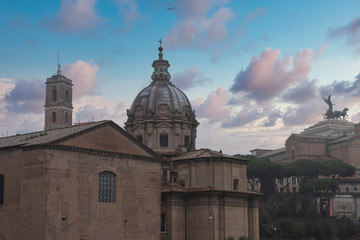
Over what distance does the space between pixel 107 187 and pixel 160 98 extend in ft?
66.2

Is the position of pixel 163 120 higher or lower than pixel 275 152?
lower

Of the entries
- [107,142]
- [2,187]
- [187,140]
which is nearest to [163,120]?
[187,140]

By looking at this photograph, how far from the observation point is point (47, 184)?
1476 inches

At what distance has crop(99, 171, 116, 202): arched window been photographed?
4153 cm

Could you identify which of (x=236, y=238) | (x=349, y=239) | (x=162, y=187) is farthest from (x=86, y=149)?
(x=349, y=239)

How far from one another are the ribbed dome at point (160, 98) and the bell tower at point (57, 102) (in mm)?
66159

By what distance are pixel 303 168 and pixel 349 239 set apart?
2143cm

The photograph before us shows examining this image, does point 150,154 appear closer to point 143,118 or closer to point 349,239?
point 143,118

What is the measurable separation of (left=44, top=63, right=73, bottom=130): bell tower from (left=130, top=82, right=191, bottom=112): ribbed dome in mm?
66159

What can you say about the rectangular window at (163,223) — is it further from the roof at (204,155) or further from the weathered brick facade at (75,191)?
the roof at (204,155)

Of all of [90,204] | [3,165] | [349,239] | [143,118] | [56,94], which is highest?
[56,94]

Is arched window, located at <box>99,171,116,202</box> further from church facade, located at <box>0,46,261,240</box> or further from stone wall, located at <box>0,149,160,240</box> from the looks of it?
stone wall, located at <box>0,149,160,240</box>

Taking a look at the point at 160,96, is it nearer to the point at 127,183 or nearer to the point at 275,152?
the point at 127,183

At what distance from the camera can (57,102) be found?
126m
